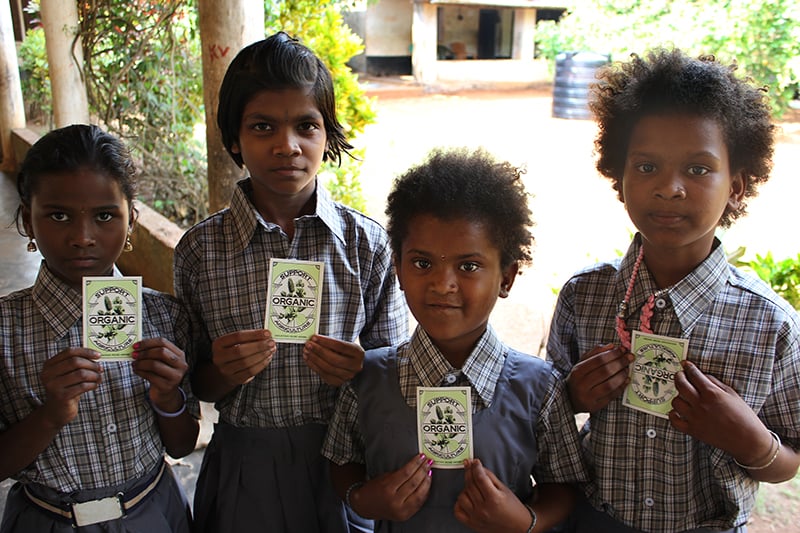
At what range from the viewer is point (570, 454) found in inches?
67.4

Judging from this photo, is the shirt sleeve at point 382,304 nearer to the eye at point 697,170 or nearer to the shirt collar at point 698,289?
the shirt collar at point 698,289

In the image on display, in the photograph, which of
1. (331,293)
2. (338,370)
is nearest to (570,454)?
(338,370)

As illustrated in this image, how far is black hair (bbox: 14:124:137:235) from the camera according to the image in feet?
6.04

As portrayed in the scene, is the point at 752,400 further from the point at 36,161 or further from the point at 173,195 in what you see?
the point at 173,195

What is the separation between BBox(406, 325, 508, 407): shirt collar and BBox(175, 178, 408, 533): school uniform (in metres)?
0.33

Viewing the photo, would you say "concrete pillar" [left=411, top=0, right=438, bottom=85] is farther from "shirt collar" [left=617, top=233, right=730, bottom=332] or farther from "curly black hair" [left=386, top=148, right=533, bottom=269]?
"shirt collar" [left=617, top=233, right=730, bottom=332]

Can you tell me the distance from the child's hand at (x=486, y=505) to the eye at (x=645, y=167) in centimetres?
78

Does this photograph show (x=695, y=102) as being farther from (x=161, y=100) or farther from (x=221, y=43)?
(x=161, y=100)

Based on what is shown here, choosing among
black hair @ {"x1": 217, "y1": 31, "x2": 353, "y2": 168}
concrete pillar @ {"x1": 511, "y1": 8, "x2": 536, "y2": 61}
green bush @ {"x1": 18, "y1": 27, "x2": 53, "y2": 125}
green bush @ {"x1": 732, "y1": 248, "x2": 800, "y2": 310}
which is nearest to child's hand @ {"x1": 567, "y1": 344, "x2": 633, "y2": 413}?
black hair @ {"x1": 217, "y1": 31, "x2": 353, "y2": 168}

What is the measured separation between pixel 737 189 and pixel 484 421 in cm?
84

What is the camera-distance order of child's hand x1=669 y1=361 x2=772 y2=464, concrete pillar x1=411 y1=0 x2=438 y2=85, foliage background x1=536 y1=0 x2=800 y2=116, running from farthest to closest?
concrete pillar x1=411 y1=0 x2=438 y2=85 → foliage background x1=536 y1=0 x2=800 y2=116 → child's hand x1=669 y1=361 x2=772 y2=464

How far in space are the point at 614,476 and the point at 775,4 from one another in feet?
35.4

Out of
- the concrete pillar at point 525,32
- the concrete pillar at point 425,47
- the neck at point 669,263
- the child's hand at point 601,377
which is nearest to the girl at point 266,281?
the child's hand at point 601,377

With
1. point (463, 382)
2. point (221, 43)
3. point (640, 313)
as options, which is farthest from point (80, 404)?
point (221, 43)
